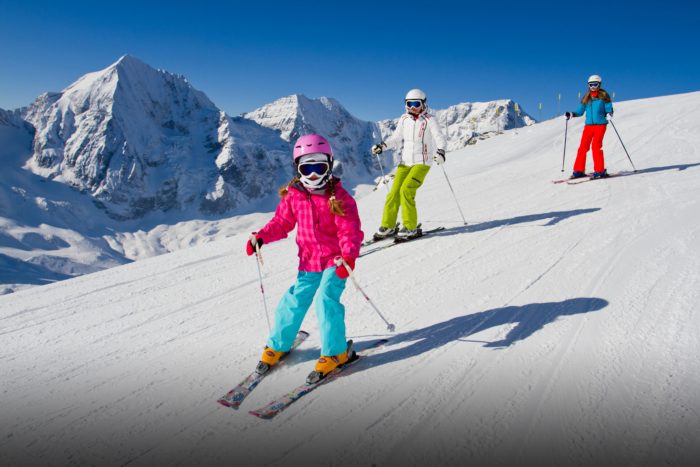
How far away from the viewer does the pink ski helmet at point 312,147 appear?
3.93m

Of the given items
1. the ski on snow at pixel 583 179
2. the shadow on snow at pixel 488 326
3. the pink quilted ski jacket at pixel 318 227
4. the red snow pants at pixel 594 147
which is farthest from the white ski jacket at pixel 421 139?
the red snow pants at pixel 594 147

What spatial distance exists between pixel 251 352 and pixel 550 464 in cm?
264

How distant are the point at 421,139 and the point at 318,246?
4644 mm

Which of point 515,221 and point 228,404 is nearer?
point 228,404

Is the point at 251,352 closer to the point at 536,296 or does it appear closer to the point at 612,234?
the point at 536,296

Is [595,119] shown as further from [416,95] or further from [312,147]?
[312,147]

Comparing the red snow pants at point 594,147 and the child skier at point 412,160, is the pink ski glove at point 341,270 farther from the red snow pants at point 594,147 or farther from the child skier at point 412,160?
the red snow pants at point 594,147

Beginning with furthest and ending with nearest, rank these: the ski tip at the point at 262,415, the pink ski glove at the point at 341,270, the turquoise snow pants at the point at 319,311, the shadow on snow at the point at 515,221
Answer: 1. the shadow on snow at the point at 515,221
2. the turquoise snow pants at the point at 319,311
3. the pink ski glove at the point at 341,270
4. the ski tip at the point at 262,415

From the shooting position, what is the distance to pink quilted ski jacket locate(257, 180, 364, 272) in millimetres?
3823

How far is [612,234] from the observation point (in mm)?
6297

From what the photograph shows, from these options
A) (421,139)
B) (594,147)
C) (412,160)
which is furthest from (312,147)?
(594,147)

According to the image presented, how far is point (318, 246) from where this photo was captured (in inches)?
154

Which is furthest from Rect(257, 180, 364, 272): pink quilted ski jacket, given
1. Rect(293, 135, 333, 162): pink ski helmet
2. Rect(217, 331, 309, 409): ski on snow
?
Rect(217, 331, 309, 409): ski on snow

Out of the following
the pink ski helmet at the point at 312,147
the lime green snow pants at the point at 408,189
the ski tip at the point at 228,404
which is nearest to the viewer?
the ski tip at the point at 228,404
